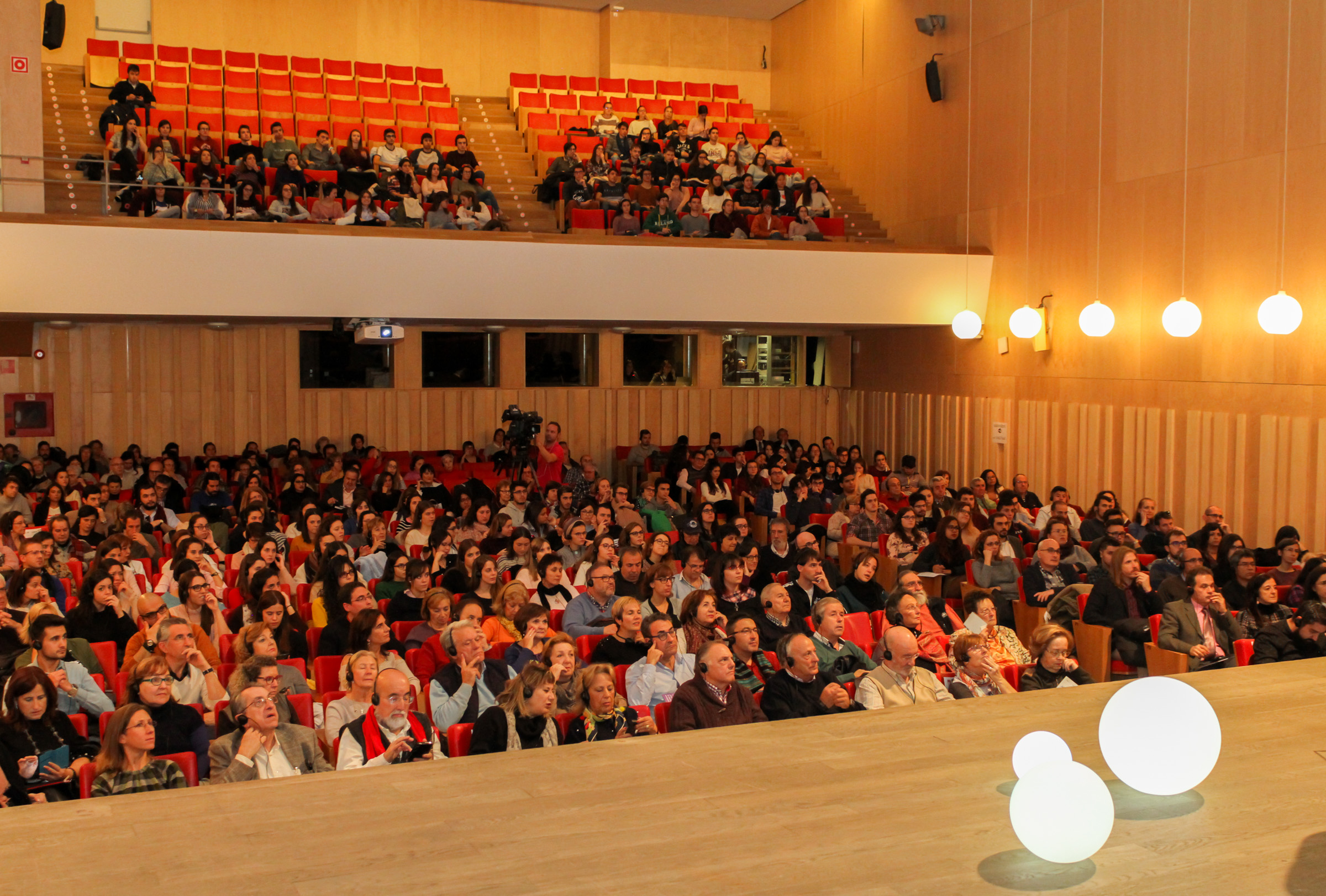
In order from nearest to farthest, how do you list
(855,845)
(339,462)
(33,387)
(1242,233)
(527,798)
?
(855,845) < (527,798) < (1242,233) < (339,462) < (33,387)

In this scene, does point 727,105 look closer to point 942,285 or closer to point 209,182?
point 942,285

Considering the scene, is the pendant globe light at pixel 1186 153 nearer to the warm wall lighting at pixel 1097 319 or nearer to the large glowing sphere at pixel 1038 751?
the warm wall lighting at pixel 1097 319

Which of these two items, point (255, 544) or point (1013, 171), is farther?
point (1013, 171)

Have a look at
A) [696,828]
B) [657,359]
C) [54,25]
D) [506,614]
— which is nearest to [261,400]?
[54,25]

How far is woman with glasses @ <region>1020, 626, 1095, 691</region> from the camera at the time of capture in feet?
15.3

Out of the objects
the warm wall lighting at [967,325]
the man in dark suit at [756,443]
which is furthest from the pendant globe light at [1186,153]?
the man in dark suit at [756,443]

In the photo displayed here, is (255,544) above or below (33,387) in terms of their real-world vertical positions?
below

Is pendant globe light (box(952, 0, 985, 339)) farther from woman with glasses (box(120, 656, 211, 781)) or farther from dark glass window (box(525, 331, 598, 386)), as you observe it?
woman with glasses (box(120, 656, 211, 781))

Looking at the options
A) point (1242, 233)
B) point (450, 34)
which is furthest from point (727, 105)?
point (1242, 233)

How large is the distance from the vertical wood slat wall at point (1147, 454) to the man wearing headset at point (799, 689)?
5.15 meters

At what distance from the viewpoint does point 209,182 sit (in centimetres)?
Result: 999

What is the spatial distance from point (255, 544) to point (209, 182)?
504cm

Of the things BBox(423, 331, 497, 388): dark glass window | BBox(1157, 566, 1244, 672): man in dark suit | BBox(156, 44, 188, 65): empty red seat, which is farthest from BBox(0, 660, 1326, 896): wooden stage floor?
BBox(156, 44, 188, 65): empty red seat

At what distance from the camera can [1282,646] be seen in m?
5.32
